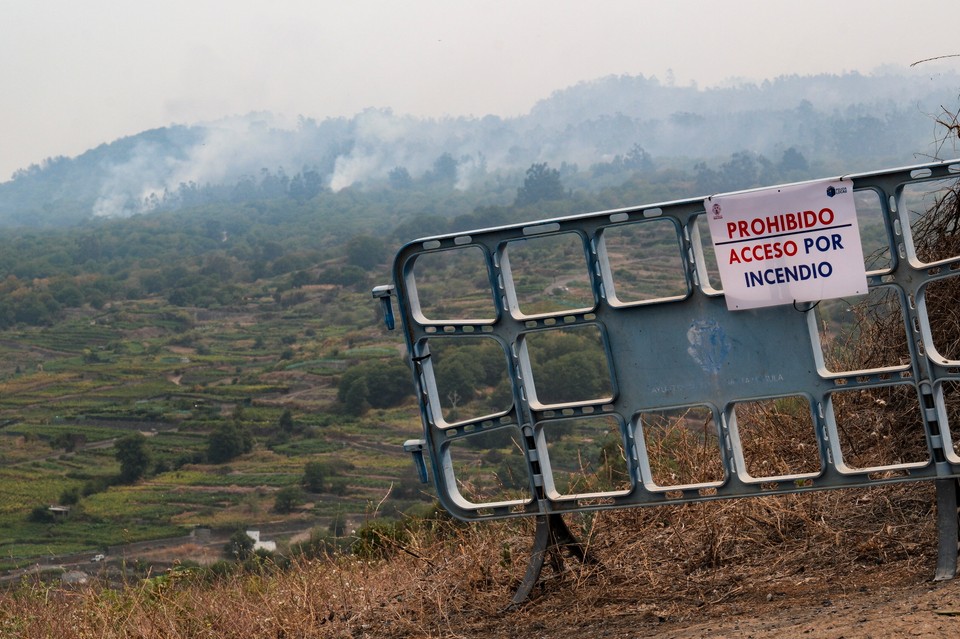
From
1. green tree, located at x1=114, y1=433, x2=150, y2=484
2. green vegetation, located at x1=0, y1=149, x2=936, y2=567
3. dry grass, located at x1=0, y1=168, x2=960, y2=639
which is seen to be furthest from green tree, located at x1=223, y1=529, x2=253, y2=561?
green tree, located at x1=114, y1=433, x2=150, y2=484

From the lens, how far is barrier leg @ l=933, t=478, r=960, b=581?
4039mm

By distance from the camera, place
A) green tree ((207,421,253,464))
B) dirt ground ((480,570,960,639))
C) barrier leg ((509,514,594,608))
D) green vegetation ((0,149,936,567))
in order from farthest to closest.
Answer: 1. green tree ((207,421,253,464))
2. green vegetation ((0,149,936,567))
3. barrier leg ((509,514,594,608))
4. dirt ground ((480,570,960,639))

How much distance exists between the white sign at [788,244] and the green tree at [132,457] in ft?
281

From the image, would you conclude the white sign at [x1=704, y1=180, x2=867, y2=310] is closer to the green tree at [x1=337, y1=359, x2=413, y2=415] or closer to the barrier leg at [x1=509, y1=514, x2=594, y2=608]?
the barrier leg at [x1=509, y1=514, x2=594, y2=608]

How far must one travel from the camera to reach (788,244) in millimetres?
4176

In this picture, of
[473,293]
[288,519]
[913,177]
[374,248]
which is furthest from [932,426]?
[374,248]

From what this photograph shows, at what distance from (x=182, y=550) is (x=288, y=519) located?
7.60m

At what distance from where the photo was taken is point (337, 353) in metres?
118

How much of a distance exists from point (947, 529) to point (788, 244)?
123cm

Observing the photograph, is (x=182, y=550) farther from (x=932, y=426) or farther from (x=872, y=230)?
(x=932, y=426)

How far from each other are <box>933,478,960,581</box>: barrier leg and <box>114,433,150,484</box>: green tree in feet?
→ 282

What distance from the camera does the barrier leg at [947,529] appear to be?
4039 millimetres

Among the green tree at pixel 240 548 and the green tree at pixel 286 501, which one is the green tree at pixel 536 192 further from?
the green tree at pixel 240 548

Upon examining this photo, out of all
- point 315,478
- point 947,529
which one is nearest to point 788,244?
point 947,529
